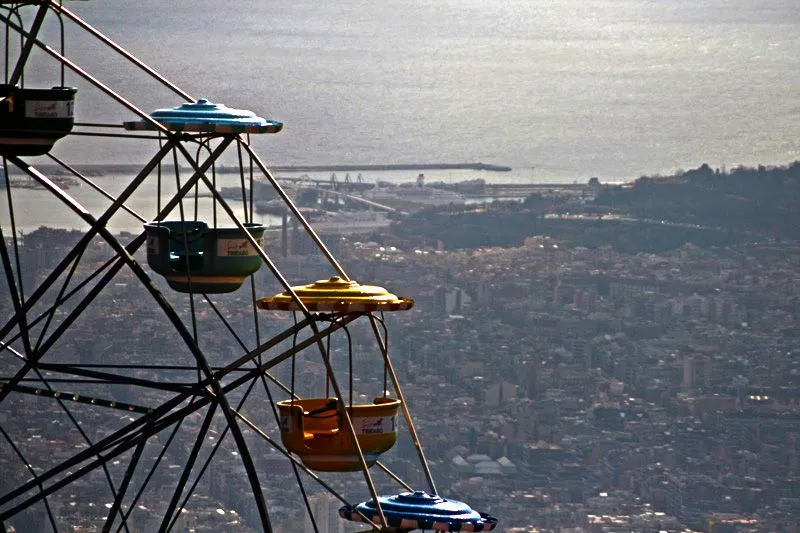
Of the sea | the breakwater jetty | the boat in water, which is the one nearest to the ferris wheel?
the breakwater jetty

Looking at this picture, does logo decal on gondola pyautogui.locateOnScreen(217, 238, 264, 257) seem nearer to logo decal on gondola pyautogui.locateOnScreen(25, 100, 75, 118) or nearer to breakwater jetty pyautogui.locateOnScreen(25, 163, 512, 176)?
logo decal on gondola pyautogui.locateOnScreen(25, 100, 75, 118)

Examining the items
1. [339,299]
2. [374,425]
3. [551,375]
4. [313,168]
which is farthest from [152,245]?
[313,168]

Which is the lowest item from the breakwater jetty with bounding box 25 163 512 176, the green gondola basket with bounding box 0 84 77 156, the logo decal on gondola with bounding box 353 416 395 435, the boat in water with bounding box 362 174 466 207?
the boat in water with bounding box 362 174 466 207

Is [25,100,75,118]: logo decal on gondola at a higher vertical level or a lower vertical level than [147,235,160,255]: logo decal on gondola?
higher

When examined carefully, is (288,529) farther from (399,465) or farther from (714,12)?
(714,12)

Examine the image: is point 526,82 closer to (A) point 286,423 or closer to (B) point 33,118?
(A) point 286,423

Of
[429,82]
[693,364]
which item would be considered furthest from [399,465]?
[429,82]
